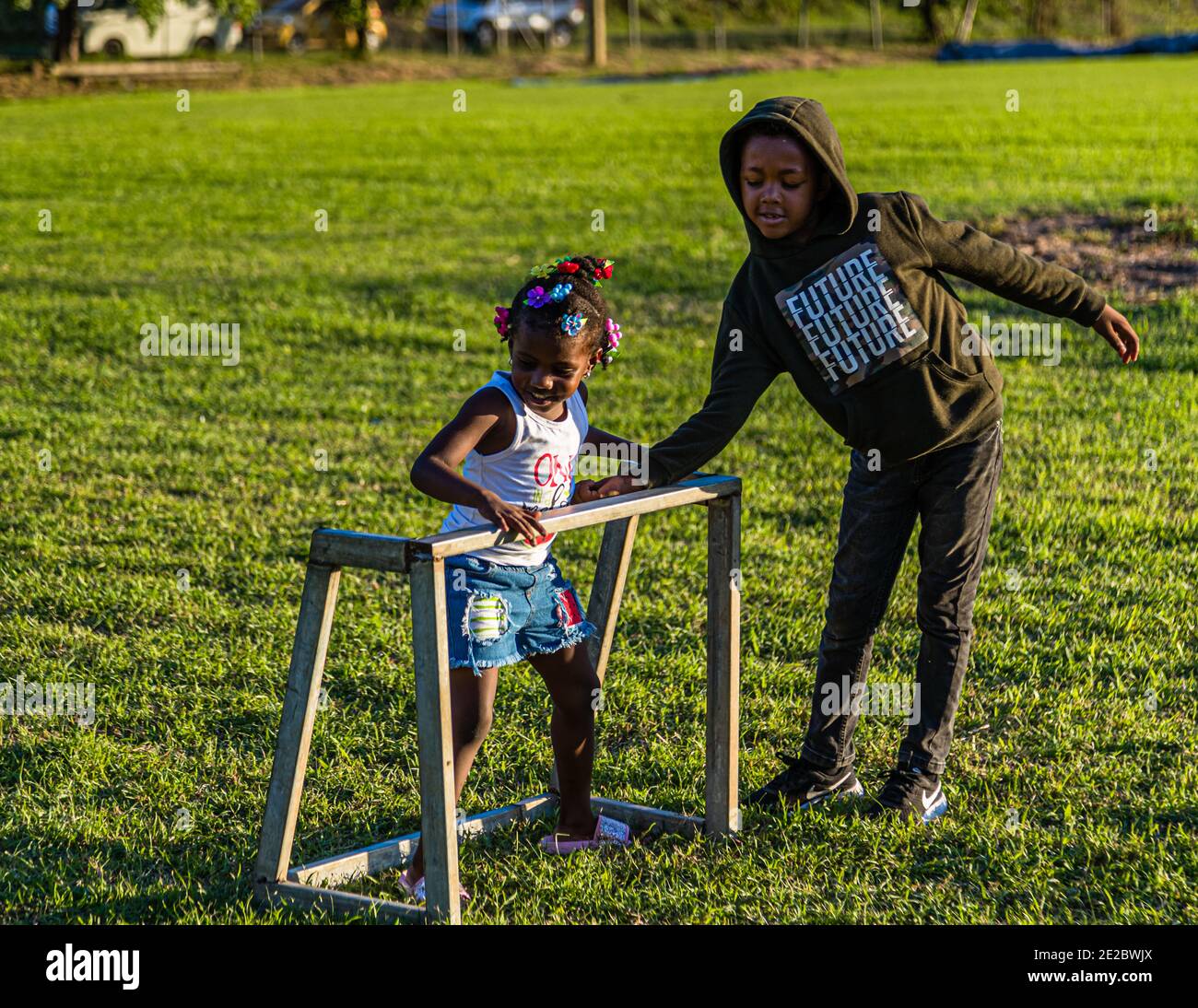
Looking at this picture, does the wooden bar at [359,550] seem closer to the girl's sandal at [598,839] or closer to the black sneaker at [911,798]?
the girl's sandal at [598,839]

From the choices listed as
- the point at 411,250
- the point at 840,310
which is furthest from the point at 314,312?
the point at 840,310

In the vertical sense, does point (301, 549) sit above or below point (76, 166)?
below

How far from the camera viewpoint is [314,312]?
10.9m

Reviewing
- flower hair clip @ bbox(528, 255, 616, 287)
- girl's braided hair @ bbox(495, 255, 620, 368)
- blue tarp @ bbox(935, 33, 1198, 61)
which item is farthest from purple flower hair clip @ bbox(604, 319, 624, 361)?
blue tarp @ bbox(935, 33, 1198, 61)

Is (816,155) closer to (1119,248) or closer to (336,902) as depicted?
(336,902)

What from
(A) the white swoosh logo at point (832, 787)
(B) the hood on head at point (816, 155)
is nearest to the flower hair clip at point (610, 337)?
(B) the hood on head at point (816, 155)

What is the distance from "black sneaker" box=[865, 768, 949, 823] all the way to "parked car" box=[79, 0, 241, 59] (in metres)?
31.0

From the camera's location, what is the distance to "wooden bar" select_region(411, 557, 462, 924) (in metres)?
3.14

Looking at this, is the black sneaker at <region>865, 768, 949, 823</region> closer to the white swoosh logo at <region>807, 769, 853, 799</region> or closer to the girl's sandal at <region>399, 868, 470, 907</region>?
the white swoosh logo at <region>807, 769, 853, 799</region>

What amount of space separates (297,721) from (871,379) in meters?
1.60

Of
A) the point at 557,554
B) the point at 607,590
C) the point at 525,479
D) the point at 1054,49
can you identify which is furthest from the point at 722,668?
the point at 1054,49

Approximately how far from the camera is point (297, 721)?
3.36 metres
